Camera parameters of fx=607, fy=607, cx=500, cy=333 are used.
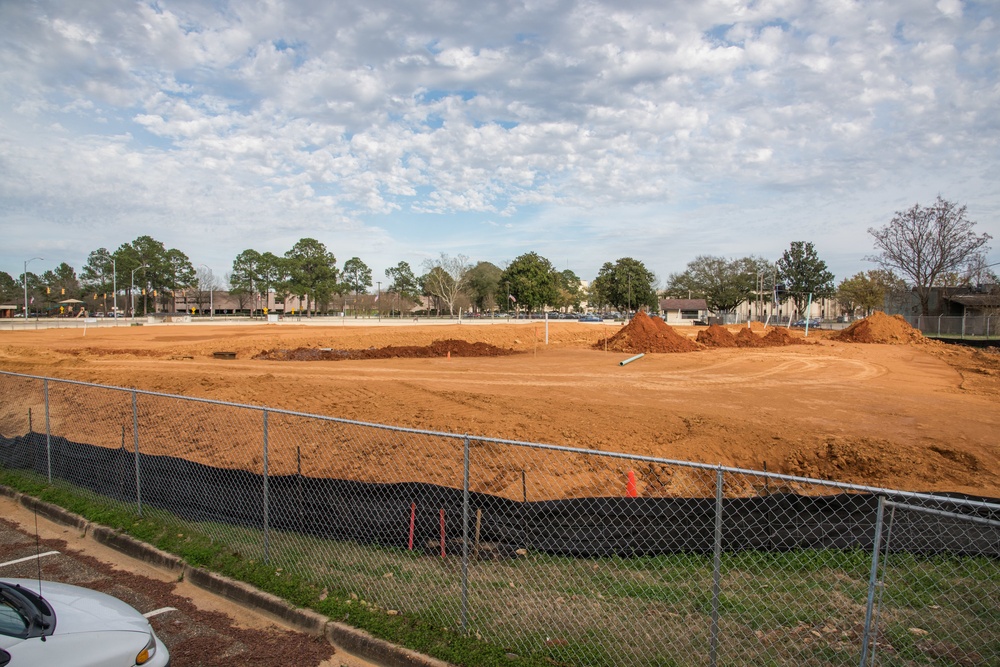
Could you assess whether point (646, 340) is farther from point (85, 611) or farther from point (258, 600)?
point (85, 611)

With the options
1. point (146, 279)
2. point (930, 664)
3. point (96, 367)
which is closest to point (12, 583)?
point (930, 664)

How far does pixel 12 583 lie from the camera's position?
4113 millimetres

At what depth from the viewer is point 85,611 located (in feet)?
13.4

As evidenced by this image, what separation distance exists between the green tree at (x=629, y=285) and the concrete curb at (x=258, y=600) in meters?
106

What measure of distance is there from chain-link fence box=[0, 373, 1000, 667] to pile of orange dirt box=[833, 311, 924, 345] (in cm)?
4323

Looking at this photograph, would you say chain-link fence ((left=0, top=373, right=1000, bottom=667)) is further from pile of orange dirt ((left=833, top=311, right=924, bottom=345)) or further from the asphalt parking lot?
pile of orange dirt ((left=833, top=311, right=924, bottom=345))

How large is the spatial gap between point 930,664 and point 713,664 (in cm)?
160

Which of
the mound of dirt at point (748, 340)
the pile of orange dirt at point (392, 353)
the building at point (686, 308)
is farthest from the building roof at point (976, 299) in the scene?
the building at point (686, 308)

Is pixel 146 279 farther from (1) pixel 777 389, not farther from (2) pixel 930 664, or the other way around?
(2) pixel 930 664

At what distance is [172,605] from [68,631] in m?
2.33

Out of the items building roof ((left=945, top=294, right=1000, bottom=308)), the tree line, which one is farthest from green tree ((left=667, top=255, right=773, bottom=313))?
building roof ((left=945, top=294, right=1000, bottom=308))

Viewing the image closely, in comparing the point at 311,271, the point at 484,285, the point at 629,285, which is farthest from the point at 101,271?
the point at 629,285

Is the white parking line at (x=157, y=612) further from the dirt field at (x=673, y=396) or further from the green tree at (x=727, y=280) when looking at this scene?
the green tree at (x=727, y=280)

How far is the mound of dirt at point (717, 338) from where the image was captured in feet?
144
